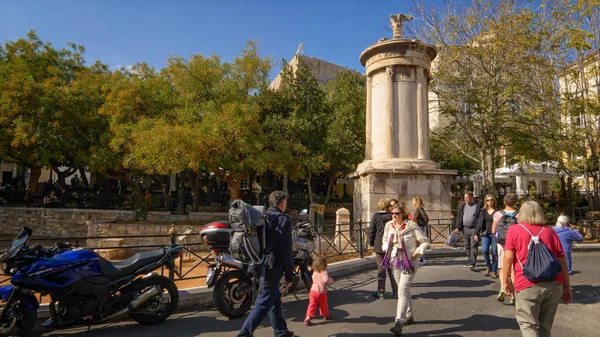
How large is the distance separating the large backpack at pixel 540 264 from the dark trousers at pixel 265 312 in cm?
240

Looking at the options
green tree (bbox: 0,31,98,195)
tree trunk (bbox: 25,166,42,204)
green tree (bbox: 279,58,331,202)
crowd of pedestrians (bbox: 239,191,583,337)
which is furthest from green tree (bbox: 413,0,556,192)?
tree trunk (bbox: 25,166,42,204)

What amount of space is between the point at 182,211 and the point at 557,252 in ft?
67.8

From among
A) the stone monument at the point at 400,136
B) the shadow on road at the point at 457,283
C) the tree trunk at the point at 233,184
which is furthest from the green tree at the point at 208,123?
the shadow on road at the point at 457,283

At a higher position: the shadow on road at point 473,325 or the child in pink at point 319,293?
the child in pink at point 319,293

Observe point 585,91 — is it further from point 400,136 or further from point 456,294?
point 456,294

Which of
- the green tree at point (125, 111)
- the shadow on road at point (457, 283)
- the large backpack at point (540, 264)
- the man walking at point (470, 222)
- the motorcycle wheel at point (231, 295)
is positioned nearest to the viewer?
the large backpack at point (540, 264)

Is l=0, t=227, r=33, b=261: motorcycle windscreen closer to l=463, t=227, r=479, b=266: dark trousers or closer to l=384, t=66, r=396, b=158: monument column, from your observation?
l=463, t=227, r=479, b=266: dark trousers

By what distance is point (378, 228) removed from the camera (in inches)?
249

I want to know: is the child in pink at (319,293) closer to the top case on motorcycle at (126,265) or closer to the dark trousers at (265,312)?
the dark trousers at (265,312)

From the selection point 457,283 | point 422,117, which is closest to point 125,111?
point 422,117

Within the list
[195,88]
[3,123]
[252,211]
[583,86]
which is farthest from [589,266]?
[3,123]

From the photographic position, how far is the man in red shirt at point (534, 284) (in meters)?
3.24

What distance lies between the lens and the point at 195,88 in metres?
18.6

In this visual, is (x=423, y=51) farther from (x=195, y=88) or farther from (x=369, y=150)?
(x=195, y=88)
